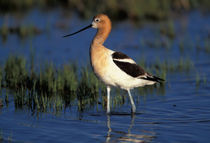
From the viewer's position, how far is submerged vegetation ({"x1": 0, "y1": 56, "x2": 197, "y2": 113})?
23.8 feet

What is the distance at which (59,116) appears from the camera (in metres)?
6.71

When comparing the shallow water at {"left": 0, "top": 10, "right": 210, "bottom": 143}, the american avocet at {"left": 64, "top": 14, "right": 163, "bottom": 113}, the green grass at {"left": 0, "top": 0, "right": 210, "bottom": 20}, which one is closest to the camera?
the shallow water at {"left": 0, "top": 10, "right": 210, "bottom": 143}

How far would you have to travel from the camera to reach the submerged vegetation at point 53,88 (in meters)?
7.25

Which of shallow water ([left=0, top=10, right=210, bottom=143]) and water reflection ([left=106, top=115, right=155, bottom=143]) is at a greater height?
shallow water ([left=0, top=10, right=210, bottom=143])

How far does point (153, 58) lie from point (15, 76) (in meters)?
3.75

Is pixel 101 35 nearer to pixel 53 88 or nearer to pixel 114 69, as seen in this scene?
pixel 114 69

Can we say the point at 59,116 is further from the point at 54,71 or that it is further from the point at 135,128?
the point at 54,71

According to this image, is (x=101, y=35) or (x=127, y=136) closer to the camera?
(x=127, y=136)

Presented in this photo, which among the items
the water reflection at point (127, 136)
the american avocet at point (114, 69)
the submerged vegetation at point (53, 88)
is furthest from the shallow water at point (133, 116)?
the american avocet at point (114, 69)

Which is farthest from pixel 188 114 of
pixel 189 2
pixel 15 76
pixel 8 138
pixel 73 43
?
pixel 189 2

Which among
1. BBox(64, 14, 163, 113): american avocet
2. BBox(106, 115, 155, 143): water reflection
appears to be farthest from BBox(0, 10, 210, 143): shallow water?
BBox(64, 14, 163, 113): american avocet

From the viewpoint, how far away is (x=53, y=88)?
8008 mm

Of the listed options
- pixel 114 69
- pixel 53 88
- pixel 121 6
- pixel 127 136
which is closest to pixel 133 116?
pixel 114 69

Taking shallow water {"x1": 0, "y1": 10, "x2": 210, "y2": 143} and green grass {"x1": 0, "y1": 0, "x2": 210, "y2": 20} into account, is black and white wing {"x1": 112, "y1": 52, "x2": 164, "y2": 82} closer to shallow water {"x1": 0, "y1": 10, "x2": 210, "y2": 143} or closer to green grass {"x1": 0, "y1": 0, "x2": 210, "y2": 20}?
shallow water {"x1": 0, "y1": 10, "x2": 210, "y2": 143}
